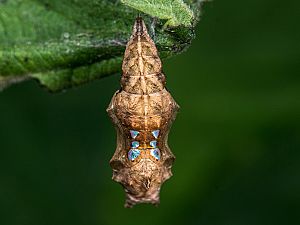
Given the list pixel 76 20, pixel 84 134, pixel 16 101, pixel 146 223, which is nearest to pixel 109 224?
pixel 146 223

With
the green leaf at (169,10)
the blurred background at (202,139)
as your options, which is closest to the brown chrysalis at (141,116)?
the green leaf at (169,10)

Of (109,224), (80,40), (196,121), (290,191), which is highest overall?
(80,40)

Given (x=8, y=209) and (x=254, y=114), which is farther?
(x=8, y=209)

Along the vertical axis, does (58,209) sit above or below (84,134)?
below

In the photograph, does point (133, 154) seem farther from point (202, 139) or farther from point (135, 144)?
point (202, 139)

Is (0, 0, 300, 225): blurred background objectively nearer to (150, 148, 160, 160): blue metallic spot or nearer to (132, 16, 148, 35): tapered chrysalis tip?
(150, 148, 160, 160): blue metallic spot

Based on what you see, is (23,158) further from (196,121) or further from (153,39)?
(153,39)
